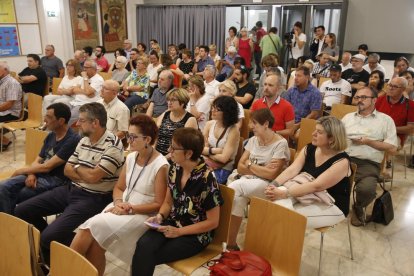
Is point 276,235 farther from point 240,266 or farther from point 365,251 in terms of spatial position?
point 365,251

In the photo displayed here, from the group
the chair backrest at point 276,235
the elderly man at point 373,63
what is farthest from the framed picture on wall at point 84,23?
the chair backrest at point 276,235

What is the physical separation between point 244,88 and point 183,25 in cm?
645

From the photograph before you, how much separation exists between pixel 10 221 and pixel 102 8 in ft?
31.1

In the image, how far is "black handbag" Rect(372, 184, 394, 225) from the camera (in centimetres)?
328

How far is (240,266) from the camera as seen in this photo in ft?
6.24

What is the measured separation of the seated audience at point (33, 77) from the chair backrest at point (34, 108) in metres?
1.15

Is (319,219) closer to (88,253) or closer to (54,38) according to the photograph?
(88,253)

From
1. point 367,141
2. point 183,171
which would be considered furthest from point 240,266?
point 367,141

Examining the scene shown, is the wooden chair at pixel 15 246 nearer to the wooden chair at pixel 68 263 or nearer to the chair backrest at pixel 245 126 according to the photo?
the wooden chair at pixel 68 263

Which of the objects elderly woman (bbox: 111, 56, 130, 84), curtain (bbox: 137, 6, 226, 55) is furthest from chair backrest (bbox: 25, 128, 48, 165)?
curtain (bbox: 137, 6, 226, 55)

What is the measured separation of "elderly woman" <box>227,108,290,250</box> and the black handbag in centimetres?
108

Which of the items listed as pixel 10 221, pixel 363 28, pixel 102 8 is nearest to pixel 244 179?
pixel 10 221

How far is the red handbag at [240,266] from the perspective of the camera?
189cm

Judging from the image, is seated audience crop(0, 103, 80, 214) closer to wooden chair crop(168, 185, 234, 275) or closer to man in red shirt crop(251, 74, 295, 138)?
wooden chair crop(168, 185, 234, 275)
